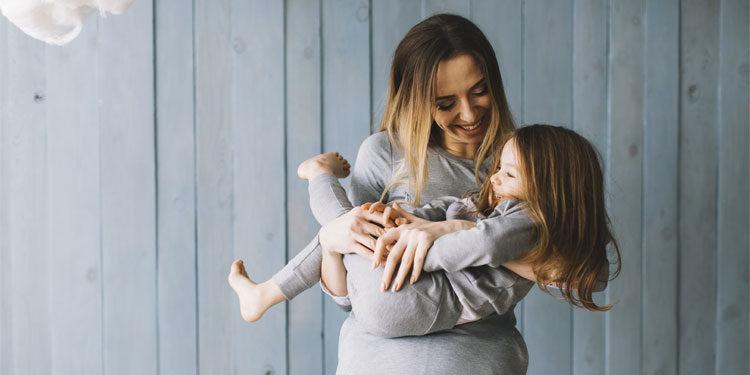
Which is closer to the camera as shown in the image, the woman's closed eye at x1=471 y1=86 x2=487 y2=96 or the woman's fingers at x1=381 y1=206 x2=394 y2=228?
the woman's fingers at x1=381 y1=206 x2=394 y2=228

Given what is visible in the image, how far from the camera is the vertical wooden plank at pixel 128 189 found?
156cm

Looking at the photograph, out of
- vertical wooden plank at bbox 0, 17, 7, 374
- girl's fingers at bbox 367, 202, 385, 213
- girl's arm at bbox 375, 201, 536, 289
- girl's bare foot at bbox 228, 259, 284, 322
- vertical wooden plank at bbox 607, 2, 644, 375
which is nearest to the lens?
girl's arm at bbox 375, 201, 536, 289

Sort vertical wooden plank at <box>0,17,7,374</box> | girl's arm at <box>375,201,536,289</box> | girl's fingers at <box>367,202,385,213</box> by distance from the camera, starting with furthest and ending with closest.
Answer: vertical wooden plank at <box>0,17,7,374</box>, girl's fingers at <box>367,202,385,213</box>, girl's arm at <box>375,201,536,289</box>

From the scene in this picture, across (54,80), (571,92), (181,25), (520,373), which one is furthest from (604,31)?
(54,80)

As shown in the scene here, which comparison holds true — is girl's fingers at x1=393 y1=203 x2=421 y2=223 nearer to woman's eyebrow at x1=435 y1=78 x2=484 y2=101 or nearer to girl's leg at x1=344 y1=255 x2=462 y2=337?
girl's leg at x1=344 y1=255 x2=462 y2=337

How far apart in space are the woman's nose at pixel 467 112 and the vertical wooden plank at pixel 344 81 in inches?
18.7

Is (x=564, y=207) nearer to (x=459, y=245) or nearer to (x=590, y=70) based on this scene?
(x=459, y=245)

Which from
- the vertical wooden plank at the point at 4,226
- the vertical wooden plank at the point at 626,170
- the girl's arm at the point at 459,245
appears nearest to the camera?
the girl's arm at the point at 459,245

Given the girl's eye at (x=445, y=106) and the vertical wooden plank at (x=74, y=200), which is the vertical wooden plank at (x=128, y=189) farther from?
the girl's eye at (x=445, y=106)

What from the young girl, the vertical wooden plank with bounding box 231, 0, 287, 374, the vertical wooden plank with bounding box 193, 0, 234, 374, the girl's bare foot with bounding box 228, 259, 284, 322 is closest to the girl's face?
the young girl

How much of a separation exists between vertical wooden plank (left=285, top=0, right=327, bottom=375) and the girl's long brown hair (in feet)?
2.33

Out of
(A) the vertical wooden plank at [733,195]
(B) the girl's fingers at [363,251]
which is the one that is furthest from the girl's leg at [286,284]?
(A) the vertical wooden plank at [733,195]

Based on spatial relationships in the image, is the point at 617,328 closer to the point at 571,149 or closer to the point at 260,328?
the point at 571,149

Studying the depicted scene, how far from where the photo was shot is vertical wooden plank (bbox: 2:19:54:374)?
1.54 meters
